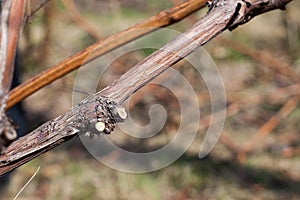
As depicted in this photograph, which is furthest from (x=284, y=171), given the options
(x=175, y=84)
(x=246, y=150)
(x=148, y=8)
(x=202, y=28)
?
(x=202, y=28)

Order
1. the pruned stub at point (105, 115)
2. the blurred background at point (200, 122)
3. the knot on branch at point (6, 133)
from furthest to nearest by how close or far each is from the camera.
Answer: the blurred background at point (200, 122) < the pruned stub at point (105, 115) < the knot on branch at point (6, 133)

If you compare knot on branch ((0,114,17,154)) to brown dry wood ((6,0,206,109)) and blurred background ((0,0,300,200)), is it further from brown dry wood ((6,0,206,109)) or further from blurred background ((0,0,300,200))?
blurred background ((0,0,300,200))

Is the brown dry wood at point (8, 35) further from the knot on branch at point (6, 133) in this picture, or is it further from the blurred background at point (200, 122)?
the blurred background at point (200, 122)

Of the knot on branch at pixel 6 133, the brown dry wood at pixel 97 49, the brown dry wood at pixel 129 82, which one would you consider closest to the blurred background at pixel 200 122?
the brown dry wood at pixel 97 49

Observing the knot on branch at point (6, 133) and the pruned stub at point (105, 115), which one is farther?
the pruned stub at point (105, 115)

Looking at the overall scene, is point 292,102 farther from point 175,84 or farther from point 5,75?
point 5,75
